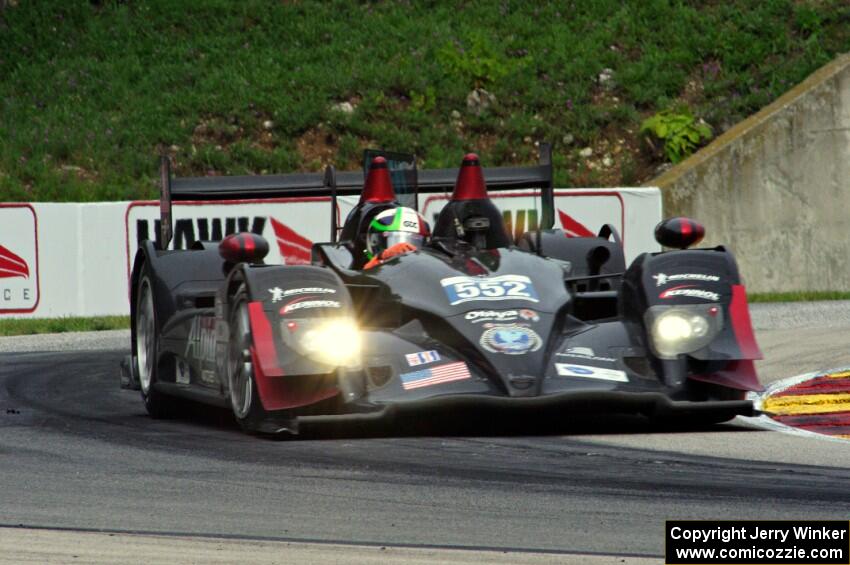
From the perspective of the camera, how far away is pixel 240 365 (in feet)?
26.1

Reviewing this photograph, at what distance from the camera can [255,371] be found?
25.2 ft

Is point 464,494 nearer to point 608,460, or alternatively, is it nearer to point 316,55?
point 608,460

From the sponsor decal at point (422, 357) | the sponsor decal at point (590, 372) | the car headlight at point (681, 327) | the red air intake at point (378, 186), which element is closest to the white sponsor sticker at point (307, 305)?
the sponsor decal at point (422, 357)

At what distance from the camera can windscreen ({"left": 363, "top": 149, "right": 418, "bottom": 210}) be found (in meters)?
10.1

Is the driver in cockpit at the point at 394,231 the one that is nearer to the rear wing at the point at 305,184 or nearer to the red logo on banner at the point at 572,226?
the rear wing at the point at 305,184

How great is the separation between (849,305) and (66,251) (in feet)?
27.7

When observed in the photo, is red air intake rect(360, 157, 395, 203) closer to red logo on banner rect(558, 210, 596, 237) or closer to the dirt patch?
red logo on banner rect(558, 210, 596, 237)

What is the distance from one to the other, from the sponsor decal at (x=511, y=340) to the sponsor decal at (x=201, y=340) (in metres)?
1.71

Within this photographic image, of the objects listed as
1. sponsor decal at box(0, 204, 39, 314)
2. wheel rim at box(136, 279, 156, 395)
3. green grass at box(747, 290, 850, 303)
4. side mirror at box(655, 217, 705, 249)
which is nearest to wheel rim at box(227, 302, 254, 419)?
wheel rim at box(136, 279, 156, 395)

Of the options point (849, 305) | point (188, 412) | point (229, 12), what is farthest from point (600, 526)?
point (229, 12)

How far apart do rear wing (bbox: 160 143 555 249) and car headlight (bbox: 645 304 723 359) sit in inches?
102

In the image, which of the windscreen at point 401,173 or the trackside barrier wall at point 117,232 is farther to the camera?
the trackside barrier wall at point 117,232

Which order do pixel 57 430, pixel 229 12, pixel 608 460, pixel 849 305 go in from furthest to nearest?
pixel 229 12, pixel 849 305, pixel 57 430, pixel 608 460

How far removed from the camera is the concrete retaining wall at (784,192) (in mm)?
20438
